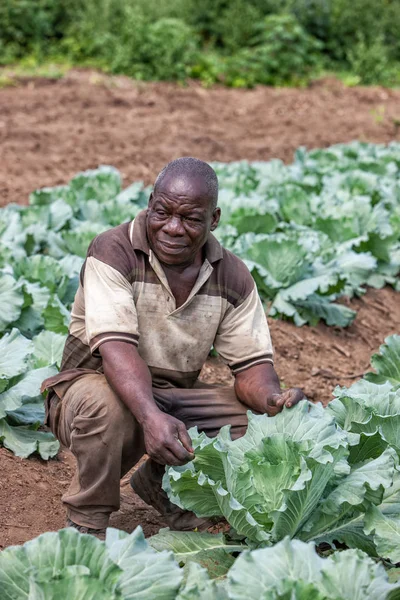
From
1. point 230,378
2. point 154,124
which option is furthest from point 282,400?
point 154,124

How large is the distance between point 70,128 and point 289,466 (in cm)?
883

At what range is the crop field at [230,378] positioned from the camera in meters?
2.51

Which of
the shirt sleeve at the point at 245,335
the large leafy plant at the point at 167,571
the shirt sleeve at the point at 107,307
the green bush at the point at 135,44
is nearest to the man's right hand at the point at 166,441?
the shirt sleeve at the point at 107,307

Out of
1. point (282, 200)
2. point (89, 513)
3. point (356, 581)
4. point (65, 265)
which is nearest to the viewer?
point (356, 581)

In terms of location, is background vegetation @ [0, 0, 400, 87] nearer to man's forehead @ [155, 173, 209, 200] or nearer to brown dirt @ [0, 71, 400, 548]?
brown dirt @ [0, 71, 400, 548]

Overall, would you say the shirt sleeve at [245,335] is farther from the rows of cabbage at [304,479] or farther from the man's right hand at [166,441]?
the man's right hand at [166,441]

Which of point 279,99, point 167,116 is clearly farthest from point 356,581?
point 279,99

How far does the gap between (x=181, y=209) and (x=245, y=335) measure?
1.86 feet

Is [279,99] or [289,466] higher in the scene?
[289,466]

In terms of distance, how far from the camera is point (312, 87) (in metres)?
16.0

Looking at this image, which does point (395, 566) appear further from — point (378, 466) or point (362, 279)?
point (362, 279)

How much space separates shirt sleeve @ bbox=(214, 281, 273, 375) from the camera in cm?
350

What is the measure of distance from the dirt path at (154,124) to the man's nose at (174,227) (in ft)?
17.1

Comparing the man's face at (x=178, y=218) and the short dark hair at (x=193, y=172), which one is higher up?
the short dark hair at (x=193, y=172)
